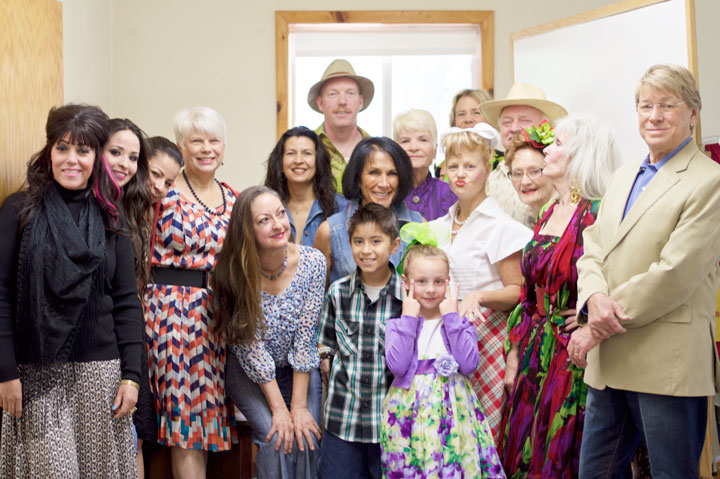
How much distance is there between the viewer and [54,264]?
2.17 meters

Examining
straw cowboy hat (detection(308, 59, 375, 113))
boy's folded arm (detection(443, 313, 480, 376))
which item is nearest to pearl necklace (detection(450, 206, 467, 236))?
boy's folded arm (detection(443, 313, 480, 376))

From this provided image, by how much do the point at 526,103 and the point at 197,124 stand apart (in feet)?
5.43

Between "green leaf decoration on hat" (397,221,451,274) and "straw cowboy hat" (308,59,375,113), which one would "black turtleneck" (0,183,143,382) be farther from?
"straw cowboy hat" (308,59,375,113)

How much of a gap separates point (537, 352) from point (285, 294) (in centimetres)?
96

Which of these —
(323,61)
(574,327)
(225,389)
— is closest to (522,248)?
(574,327)

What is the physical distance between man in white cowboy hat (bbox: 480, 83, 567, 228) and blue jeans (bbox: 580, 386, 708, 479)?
4.35 ft

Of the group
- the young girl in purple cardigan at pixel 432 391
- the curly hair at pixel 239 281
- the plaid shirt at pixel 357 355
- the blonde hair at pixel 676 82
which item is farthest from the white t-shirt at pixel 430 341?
the blonde hair at pixel 676 82

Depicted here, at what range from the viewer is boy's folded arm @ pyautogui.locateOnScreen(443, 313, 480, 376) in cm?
247

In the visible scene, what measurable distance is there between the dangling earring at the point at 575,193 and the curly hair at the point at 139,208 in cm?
157

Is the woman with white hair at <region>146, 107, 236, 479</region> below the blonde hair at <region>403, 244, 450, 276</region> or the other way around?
below

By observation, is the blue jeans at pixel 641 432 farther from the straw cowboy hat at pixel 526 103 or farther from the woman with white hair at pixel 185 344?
the straw cowboy hat at pixel 526 103

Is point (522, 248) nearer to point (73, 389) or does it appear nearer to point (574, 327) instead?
point (574, 327)

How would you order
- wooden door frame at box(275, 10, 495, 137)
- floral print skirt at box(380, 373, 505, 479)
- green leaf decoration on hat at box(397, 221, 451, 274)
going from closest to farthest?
floral print skirt at box(380, 373, 505, 479)
green leaf decoration on hat at box(397, 221, 451, 274)
wooden door frame at box(275, 10, 495, 137)

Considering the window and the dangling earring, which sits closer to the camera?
the dangling earring
